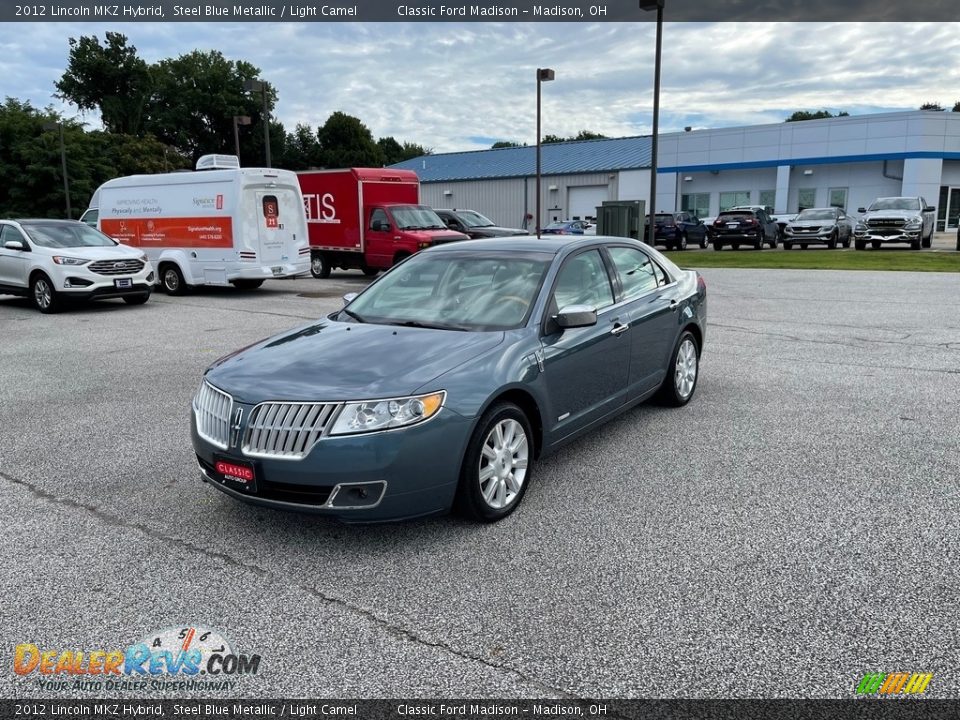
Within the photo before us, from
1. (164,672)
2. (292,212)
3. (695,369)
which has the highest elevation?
(292,212)

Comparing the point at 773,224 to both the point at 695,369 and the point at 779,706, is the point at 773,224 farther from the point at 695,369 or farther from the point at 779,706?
the point at 779,706

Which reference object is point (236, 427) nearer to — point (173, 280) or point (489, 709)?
point (489, 709)

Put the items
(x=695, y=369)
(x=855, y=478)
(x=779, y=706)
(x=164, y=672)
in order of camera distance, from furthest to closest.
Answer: (x=695, y=369) → (x=855, y=478) → (x=164, y=672) → (x=779, y=706)

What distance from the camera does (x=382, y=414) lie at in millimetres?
3766

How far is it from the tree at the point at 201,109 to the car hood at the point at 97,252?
62127mm

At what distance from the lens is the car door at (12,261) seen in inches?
559

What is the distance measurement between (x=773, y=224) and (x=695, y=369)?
28371 millimetres

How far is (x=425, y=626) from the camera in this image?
3.22 metres

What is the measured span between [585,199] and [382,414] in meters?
43.6

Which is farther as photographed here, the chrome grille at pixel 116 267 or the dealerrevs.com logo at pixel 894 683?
the chrome grille at pixel 116 267

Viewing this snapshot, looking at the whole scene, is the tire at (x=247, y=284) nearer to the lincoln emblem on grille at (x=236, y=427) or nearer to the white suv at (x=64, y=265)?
the white suv at (x=64, y=265)

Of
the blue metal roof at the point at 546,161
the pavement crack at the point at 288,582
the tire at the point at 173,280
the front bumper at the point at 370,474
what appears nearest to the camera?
the pavement crack at the point at 288,582

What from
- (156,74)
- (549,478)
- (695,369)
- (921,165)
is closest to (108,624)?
(549,478)

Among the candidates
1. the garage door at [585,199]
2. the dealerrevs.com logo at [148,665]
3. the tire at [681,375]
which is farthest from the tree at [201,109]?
the dealerrevs.com logo at [148,665]
